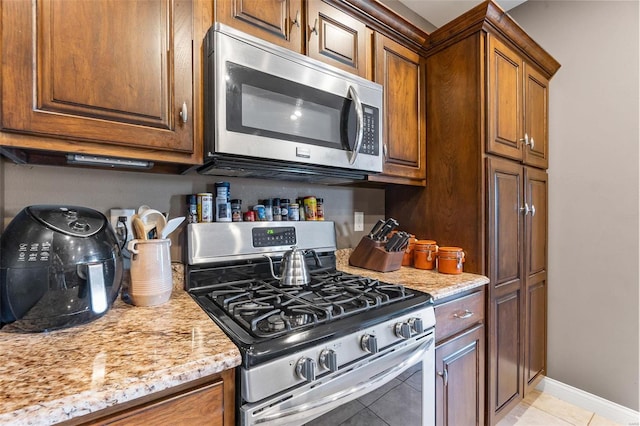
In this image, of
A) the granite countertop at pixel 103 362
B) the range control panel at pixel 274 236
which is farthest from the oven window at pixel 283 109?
the granite countertop at pixel 103 362

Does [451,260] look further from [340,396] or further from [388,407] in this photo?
[340,396]

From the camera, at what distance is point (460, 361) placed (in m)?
1.33

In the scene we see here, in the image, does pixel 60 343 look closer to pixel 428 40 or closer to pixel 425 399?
pixel 425 399

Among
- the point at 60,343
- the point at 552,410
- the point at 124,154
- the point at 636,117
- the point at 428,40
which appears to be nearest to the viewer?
the point at 60,343

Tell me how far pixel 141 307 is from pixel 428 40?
1893 mm

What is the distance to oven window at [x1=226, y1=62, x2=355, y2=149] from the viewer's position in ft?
3.38

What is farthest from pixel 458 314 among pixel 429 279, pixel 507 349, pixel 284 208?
pixel 284 208

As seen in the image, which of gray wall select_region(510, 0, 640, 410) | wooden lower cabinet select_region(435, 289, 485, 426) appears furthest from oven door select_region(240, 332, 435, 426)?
gray wall select_region(510, 0, 640, 410)

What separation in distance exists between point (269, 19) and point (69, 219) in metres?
0.98

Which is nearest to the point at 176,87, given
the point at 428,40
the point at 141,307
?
the point at 141,307

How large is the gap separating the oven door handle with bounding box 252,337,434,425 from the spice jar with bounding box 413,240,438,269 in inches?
22.3

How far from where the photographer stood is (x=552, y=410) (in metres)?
1.93

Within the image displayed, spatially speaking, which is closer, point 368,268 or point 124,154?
point 124,154

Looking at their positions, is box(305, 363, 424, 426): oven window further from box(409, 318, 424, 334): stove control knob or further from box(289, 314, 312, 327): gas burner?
box(289, 314, 312, 327): gas burner
